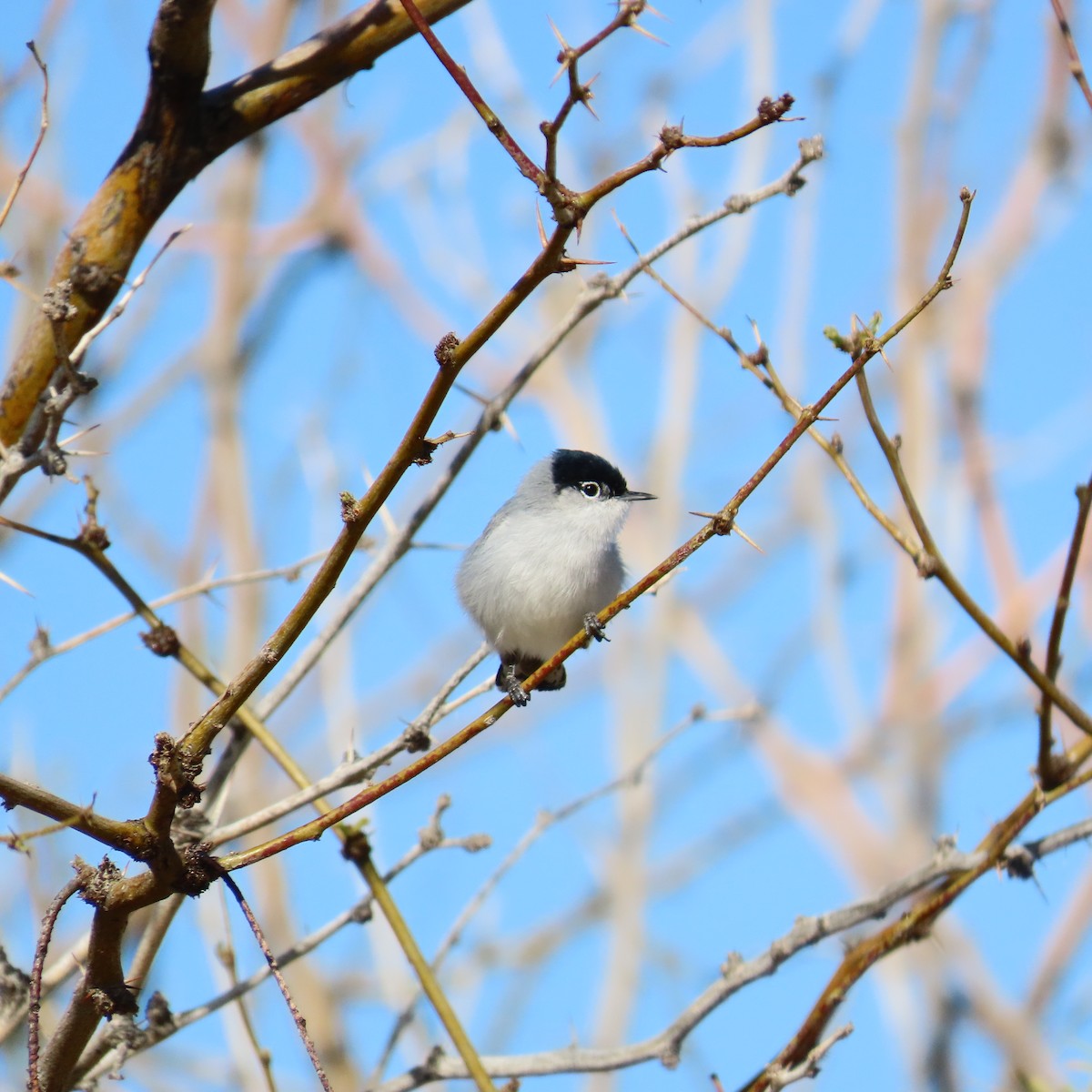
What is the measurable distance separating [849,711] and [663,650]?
57.9 inches

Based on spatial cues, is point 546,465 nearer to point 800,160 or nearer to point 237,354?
point 800,160

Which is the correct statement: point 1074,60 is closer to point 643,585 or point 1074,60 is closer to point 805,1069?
point 643,585

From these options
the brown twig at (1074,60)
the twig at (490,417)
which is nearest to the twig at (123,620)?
the twig at (490,417)

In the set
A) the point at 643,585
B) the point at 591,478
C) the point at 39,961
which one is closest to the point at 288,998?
the point at 39,961

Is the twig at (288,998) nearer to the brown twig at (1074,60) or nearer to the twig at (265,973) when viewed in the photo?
the twig at (265,973)

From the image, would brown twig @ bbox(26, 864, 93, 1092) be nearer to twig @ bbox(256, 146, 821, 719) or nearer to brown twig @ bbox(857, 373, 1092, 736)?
twig @ bbox(256, 146, 821, 719)

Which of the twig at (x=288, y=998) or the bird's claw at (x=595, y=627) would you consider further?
the bird's claw at (x=595, y=627)

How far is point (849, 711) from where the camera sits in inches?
380

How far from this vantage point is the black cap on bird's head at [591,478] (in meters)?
4.32

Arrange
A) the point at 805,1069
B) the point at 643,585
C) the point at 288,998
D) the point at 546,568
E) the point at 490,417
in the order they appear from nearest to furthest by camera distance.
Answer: the point at 288,998 < the point at 643,585 < the point at 805,1069 < the point at 490,417 < the point at 546,568

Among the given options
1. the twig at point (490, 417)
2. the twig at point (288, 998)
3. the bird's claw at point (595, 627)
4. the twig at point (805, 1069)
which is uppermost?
the twig at point (490, 417)

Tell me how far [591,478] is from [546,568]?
1.87ft

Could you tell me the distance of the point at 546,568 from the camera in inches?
152

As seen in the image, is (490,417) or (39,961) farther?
(490,417)
